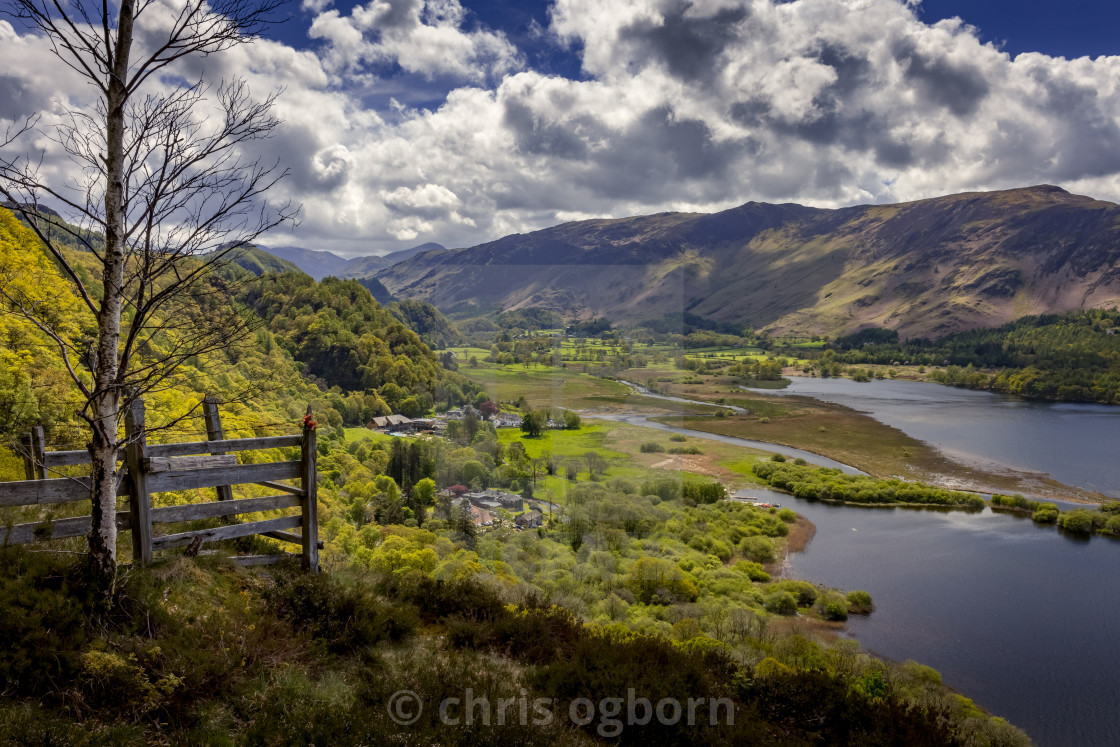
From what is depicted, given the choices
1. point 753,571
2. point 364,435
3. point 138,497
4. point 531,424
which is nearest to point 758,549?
point 753,571

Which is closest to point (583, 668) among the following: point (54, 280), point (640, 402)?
point (640, 402)

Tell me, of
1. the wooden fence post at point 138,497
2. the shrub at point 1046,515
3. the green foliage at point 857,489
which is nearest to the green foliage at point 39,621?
the wooden fence post at point 138,497

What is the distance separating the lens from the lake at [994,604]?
19.5 m

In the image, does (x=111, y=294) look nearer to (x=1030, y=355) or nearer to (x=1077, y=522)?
(x=1077, y=522)

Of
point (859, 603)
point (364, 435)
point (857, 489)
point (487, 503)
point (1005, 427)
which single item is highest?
point (487, 503)

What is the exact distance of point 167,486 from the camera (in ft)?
18.9

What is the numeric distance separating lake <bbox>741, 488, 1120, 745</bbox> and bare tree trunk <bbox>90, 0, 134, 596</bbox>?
24.7 m

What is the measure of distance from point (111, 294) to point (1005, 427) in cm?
7898

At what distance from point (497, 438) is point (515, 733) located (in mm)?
Answer: 9388

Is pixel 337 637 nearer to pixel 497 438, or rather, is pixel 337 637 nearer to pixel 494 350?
pixel 497 438

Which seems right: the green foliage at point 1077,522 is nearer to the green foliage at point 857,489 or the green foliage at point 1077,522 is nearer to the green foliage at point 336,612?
the green foliage at point 857,489

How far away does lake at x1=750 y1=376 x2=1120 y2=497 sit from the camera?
48188mm

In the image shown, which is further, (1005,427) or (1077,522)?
(1005,427)

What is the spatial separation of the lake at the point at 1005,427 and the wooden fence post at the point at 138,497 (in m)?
57.3
